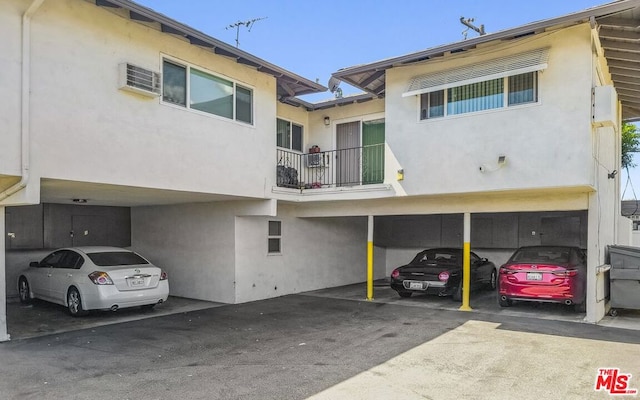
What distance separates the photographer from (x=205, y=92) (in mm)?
9328

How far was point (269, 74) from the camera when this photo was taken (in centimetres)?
1083

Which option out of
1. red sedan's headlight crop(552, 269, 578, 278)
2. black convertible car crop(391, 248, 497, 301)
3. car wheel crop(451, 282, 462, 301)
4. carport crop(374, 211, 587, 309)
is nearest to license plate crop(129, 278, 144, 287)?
black convertible car crop(391, 248, 497, 301)

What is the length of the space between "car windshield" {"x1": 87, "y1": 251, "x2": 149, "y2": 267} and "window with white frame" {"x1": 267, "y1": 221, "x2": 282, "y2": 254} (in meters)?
3.47

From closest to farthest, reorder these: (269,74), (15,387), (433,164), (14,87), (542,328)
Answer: (15,387)
(14,87)
(542,328)
(433,164)
(269,74)

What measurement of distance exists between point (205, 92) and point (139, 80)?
5.49 feet

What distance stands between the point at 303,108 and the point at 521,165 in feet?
22.4

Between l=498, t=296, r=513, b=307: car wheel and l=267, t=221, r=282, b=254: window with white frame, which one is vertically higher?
l=267, t=221, r=282, b=254: window with white frame

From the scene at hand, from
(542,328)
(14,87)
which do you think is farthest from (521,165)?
(14,87)

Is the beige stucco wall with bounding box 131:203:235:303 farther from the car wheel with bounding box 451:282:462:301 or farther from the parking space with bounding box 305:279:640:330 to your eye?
the car wheel with bounding box 451:282:462:301

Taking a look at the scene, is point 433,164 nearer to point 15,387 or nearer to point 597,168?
point 597,168

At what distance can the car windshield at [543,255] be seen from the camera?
9.87 metres

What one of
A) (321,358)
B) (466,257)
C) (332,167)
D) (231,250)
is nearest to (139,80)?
(231,250)

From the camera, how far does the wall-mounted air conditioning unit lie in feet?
25.4

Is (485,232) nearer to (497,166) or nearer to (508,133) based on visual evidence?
(497,166)
